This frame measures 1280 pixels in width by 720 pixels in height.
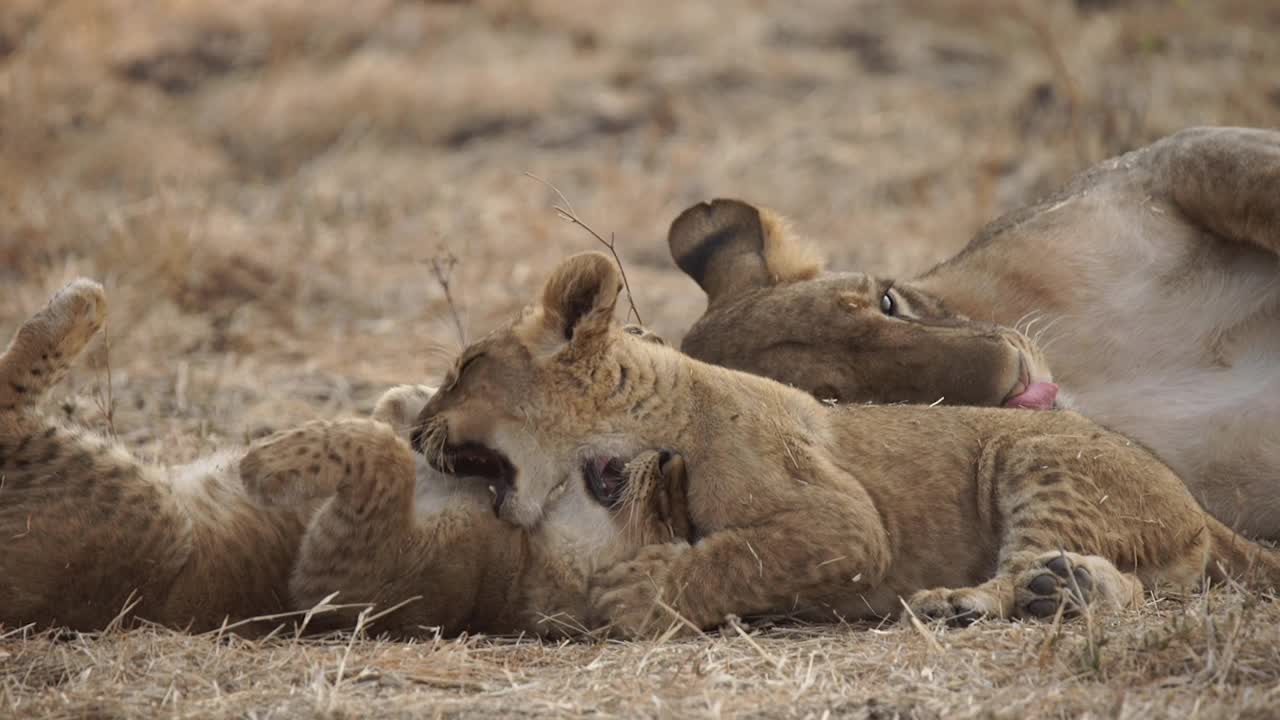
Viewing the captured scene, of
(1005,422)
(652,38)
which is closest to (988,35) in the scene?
(652,38)

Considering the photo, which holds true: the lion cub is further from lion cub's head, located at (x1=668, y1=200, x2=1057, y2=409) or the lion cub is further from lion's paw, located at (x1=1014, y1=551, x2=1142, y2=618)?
lion's paw, located at (x1=1014, y1=551, x2=1142, y2=618)

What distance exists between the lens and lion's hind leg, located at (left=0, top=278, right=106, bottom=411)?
4.22m

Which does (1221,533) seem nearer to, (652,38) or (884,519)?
(884,519)

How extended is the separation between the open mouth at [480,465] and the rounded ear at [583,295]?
37cm

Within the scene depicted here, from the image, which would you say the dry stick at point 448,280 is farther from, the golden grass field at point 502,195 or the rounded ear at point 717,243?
the rounded ear at point 717,243

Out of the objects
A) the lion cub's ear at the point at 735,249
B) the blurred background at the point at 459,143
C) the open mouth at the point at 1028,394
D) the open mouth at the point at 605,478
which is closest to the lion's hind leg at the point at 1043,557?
the open mouth at the point at 1028,394

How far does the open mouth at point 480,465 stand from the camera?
433cm

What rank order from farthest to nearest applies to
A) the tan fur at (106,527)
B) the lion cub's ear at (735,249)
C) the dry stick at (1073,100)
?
the dry stick at (1073,100) → the lion cub's ear at (735,249) → the tan fur at (106,527)

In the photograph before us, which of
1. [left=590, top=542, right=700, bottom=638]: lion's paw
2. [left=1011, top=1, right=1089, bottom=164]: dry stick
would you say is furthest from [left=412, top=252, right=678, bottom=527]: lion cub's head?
[left=1011, top=1, right=1089, bottom=164]: dry stick

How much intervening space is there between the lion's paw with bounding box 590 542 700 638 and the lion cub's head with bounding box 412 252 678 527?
0.70 ft

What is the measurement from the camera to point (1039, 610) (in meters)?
3.91

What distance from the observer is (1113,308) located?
563cm

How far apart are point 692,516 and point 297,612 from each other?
39.0 inches

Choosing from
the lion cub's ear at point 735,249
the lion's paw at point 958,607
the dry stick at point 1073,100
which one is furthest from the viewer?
the dry stick at point 1073,100
